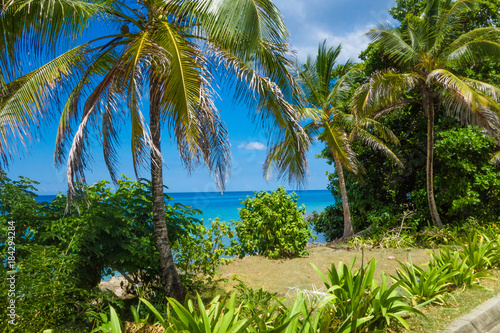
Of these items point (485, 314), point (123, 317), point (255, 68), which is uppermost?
point (255, 68)

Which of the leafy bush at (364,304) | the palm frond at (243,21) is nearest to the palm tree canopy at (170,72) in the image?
the palm frond at (243,21)

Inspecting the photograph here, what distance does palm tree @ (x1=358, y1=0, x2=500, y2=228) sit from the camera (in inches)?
344

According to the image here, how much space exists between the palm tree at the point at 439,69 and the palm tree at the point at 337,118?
125 centimetres

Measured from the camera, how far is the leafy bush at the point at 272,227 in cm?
809

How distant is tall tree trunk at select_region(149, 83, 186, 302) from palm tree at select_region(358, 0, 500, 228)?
6.75 m

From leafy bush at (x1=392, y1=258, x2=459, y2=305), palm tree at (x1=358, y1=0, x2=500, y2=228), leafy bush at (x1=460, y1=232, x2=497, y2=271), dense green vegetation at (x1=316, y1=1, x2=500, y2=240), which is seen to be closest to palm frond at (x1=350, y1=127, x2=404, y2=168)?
dense green vegetation at (x1=316, y1=1, x2=500, y2=240)

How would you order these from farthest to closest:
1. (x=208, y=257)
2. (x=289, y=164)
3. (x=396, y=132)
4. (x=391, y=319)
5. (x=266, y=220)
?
(x=396, y=132) < (x=266, y=220) < (x=208, y=257) < (x=289, y=164) < (x=391, y=319)

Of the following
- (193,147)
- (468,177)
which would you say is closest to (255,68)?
(193,147)

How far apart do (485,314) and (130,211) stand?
509 centimetres

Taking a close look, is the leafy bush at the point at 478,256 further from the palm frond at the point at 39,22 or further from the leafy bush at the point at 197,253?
the palm frond at the point at 39,22

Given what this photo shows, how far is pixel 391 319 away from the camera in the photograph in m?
3.55

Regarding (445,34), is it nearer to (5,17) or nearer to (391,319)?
(391,319)

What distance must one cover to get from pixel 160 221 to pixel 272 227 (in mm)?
3640

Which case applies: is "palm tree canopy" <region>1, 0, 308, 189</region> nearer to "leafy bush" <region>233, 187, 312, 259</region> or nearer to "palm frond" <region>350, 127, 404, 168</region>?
"leafy bush" <region>233, 187, 312, 259</region>
